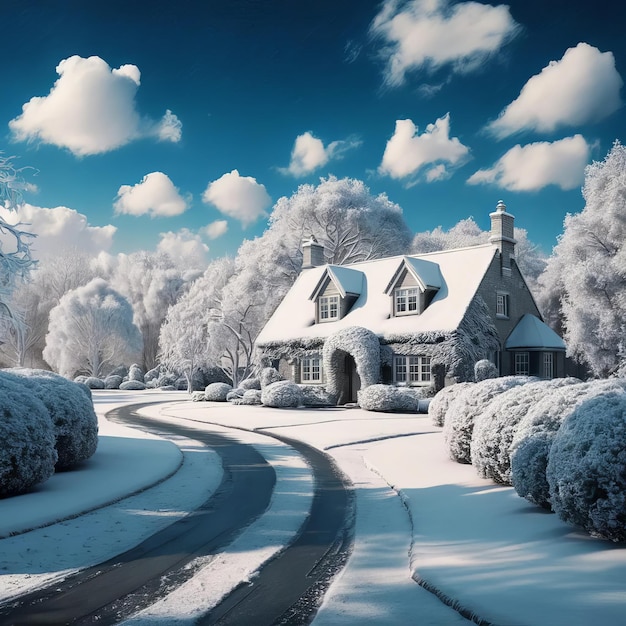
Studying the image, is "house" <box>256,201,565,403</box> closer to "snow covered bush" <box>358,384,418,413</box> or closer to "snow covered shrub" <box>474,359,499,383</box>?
"snow covered shrub" <box>474,359,499,383</box>

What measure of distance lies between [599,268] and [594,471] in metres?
27.7

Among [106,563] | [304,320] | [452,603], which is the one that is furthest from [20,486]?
[304,320]

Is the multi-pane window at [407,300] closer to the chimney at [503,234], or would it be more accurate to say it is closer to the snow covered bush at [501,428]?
the chimney at [503,234]

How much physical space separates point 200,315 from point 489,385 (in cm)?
4339

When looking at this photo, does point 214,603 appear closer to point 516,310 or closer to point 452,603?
point 452,603

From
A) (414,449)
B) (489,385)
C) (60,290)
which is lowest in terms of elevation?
(414,449)

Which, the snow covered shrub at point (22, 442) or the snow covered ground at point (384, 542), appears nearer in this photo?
the snow covered ground at point (384, 542)

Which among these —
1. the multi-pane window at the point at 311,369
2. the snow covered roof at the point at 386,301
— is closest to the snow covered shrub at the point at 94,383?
the snow covered roof at the point at 386,301

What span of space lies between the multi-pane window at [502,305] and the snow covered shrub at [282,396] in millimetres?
11265

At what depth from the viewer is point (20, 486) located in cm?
936

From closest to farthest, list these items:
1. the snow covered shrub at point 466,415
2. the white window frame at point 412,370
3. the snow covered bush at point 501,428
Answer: the snow covered bush at point 501,428, the snow covered shrub at point 466,415, the white window frame at point 412,370

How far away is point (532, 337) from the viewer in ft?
104

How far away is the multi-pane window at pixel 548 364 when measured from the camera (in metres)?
31.9

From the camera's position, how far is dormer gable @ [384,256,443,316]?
100ft
